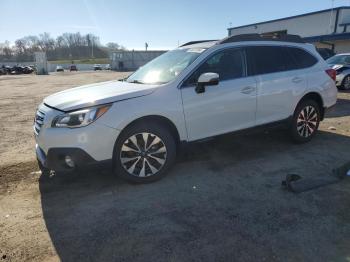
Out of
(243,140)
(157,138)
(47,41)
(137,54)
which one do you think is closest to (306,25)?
(243,140)

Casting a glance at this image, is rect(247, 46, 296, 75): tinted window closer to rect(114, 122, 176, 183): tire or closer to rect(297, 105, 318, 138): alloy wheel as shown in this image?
rect(297, 105, 318, 138): alloy wheel

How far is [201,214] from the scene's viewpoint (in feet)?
11.3

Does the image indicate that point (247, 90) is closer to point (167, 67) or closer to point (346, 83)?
point (167, 67)

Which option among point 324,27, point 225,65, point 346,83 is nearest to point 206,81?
point 225,65

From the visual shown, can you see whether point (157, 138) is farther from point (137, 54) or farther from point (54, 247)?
point (137, 54)

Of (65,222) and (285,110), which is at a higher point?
(285,110)

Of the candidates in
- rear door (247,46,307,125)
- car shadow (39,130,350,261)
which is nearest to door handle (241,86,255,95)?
rear door (247,46,307,125)

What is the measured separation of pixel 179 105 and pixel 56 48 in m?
137

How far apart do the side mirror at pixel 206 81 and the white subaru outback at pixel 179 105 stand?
13 mm

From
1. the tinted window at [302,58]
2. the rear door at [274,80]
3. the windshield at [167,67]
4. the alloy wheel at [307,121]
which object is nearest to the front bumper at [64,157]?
the windshield at [167,67]

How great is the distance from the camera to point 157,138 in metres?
4.13

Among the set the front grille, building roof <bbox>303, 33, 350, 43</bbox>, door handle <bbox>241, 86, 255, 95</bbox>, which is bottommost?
the front grille

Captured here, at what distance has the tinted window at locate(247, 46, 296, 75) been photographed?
497 cm

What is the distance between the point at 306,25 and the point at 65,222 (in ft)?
122
